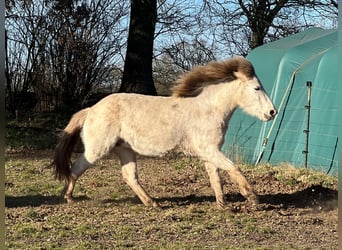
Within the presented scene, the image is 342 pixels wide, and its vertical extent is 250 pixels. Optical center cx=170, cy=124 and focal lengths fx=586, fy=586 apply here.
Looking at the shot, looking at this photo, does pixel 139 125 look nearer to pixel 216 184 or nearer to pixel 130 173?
pixel 130 173

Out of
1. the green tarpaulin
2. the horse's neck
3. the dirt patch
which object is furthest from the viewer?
the green tarpaulin

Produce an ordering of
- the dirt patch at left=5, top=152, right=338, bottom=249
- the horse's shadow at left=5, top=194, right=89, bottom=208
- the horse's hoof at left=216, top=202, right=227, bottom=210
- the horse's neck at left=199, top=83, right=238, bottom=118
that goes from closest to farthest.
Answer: the dirt patch at left=5, top=152, right=338, bottom=249 < the horse's hoof at left=216, top=202, right=227, bottom=210 < the horse's neck at left=199, top=83, right=238, bottom=118 < the horse's shadow at left=5, top=194, right=89, bottom=208

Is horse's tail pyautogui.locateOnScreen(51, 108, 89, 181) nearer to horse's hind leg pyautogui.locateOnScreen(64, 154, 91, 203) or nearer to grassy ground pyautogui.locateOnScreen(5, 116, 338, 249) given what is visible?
horse's hind leg pyautogui.locateOnScreen(64, 154, 91, 203)

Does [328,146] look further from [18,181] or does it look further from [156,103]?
[18,181]

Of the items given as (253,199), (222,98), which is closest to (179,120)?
(222,98)

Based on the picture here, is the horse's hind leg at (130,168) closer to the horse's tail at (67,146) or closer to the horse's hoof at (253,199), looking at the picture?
the horse's tail at (67,146)

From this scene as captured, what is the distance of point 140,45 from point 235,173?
1168 cm

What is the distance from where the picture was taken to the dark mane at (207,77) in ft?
24.6

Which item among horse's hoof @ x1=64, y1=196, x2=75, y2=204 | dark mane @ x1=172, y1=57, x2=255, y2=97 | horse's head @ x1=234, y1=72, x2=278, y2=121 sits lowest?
horse's hoof @ x1=64, y1=196, x2=75, y2=204

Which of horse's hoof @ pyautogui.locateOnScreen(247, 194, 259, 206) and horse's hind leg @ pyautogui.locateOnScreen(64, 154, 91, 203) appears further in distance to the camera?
horse's hind leg @ pyautogui.locateOnScreen(64, 154, 91, 203)

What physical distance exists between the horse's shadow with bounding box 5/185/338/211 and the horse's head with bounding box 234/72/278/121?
45.8 inches

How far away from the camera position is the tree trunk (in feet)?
58.5

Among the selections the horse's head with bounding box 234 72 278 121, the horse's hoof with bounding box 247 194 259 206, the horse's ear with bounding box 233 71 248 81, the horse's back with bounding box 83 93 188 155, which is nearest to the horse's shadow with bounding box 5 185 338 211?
the horse's hoof with bounding box 247 194 259 206

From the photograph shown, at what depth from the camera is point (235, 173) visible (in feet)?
22.6
